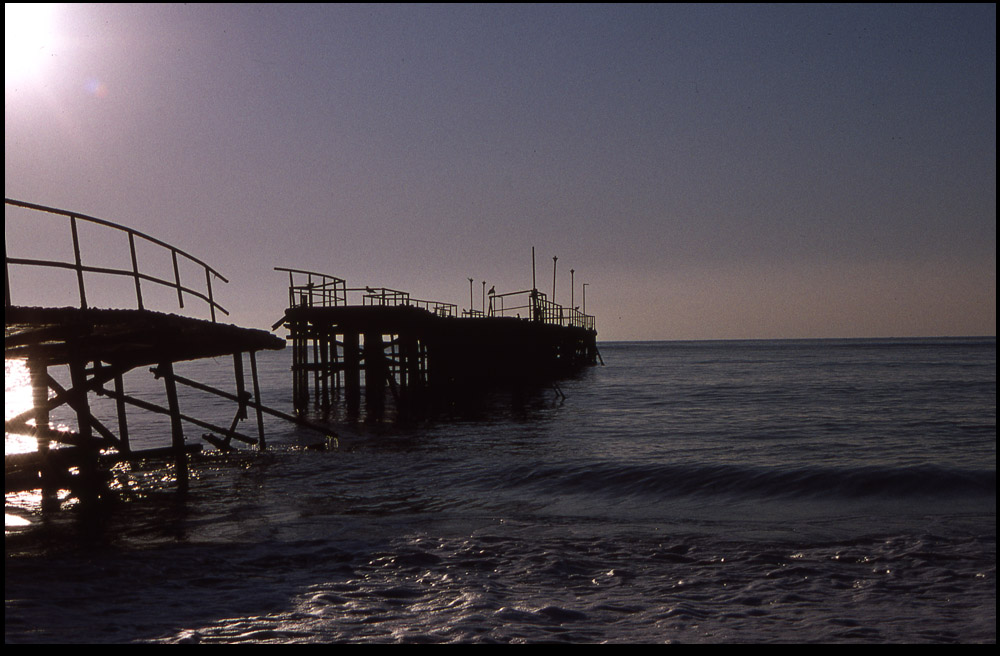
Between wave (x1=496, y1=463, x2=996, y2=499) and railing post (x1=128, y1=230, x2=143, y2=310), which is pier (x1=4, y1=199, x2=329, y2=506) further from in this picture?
wave (x1=496, y1=463, x2=996, y2=499)

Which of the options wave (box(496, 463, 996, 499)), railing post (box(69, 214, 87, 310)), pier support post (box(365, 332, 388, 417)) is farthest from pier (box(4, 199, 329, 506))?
pier support post (box(365, 332, 388, 417))

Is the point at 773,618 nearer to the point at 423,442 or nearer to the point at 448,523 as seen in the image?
the point at 448,523

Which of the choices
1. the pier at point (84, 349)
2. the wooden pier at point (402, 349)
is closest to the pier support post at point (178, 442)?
the pier at point (84, 349)

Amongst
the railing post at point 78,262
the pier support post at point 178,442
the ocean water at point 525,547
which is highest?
the railing post at point 78,262

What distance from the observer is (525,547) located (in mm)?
9461

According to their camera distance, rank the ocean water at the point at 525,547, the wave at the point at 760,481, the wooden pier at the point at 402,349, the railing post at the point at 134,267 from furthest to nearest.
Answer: the wooden pier at the point at 402,349 → the wave at the point at 760,481 → the railing post at the point at 134,267 → the ocean water at the point at 525,547

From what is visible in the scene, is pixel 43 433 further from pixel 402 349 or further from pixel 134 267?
pixel 402 349

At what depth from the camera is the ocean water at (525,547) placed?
6605mm

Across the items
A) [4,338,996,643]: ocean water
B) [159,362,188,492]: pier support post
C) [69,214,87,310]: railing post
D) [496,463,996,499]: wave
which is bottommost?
[496,463,996,499]: wave

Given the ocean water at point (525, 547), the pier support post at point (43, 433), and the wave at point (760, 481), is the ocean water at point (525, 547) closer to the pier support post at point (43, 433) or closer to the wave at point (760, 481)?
the wave at point (760, 481)

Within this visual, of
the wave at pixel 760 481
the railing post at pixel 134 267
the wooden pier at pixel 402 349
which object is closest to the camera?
the railing post at pixel 134 267

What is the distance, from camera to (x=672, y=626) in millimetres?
6594

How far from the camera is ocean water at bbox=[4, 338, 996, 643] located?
6605 millimetres

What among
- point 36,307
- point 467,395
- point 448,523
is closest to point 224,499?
point 448,523
